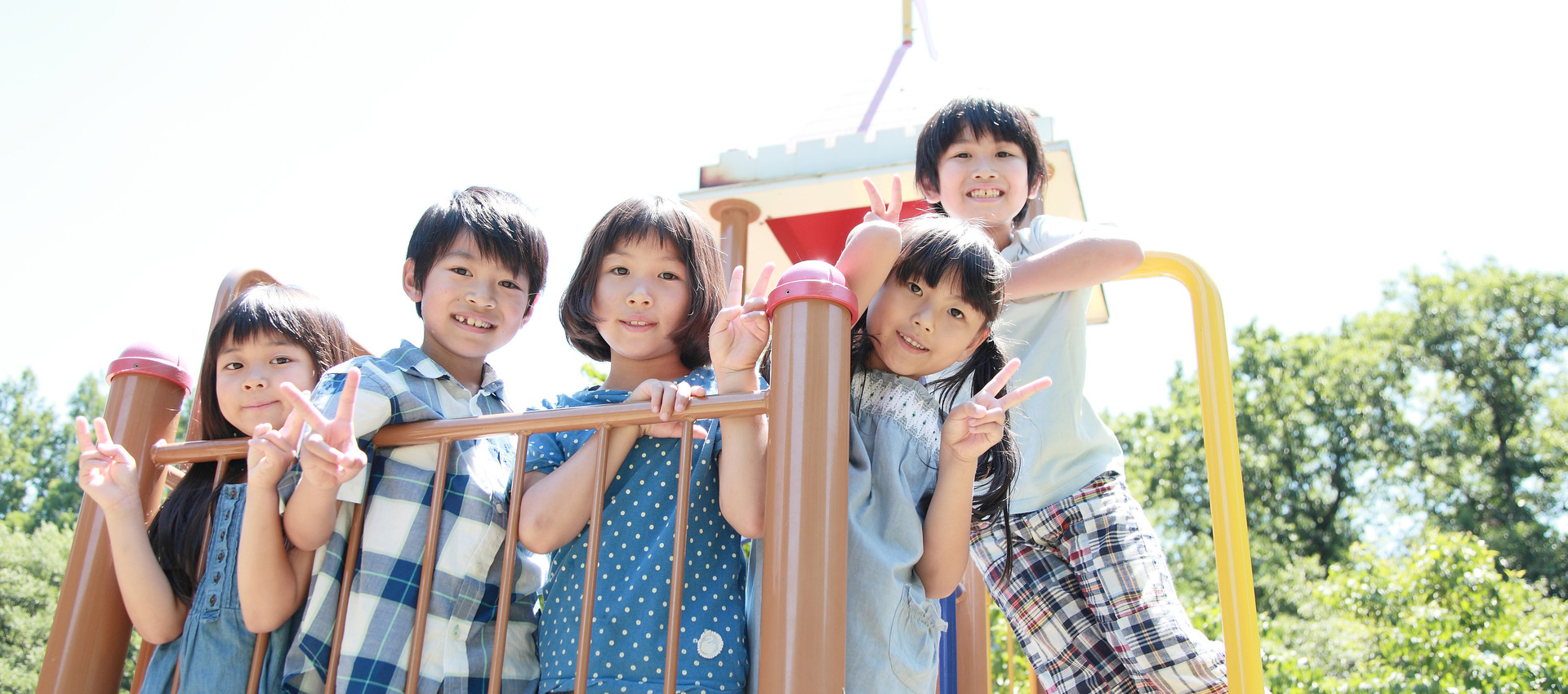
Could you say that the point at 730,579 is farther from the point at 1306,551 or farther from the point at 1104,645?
the point at 1306,551

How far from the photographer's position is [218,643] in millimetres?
1947

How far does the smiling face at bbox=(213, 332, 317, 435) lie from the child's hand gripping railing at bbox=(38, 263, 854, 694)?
7.6 inches

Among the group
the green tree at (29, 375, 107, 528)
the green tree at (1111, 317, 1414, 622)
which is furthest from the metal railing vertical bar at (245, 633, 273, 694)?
the green tree at (29, 375, 107, 528)

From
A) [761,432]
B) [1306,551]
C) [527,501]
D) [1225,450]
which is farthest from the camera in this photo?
[1306,551]

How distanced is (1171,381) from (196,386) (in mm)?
24829

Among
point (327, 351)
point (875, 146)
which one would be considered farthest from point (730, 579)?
point (875, 146)

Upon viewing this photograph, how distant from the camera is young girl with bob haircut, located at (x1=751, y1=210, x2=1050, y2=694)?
5.45 feet

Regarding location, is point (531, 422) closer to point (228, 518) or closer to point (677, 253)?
point (677, 253)

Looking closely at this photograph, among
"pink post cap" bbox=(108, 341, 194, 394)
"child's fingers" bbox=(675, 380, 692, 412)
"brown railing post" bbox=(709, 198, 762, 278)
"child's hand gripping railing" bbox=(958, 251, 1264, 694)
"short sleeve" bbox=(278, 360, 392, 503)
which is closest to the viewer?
"child's fingers" bbox=(675, 380, 692, 412)

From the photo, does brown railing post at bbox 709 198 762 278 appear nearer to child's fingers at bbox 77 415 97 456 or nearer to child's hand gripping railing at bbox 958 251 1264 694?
child's hand gripping railing at bbox 958 251 1264 694

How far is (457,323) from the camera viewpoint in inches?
88.4

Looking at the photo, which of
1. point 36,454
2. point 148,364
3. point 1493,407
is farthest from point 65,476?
point 1493,407

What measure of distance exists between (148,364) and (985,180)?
203 centimetres

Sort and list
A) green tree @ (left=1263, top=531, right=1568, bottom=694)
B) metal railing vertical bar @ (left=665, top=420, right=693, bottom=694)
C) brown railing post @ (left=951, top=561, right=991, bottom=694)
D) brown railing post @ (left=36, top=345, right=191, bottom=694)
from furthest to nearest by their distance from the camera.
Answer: green tree @ (left=1263, top=531, right=1568, bottom=694) → brown railing post @ (left=951, top=561, right=991, bottom=694) → brown railing post @ (left=36, top=345, right=191, bottom=694) → metal railing vertical bar @ (left=665, top=420, right=693, bottom=694)
